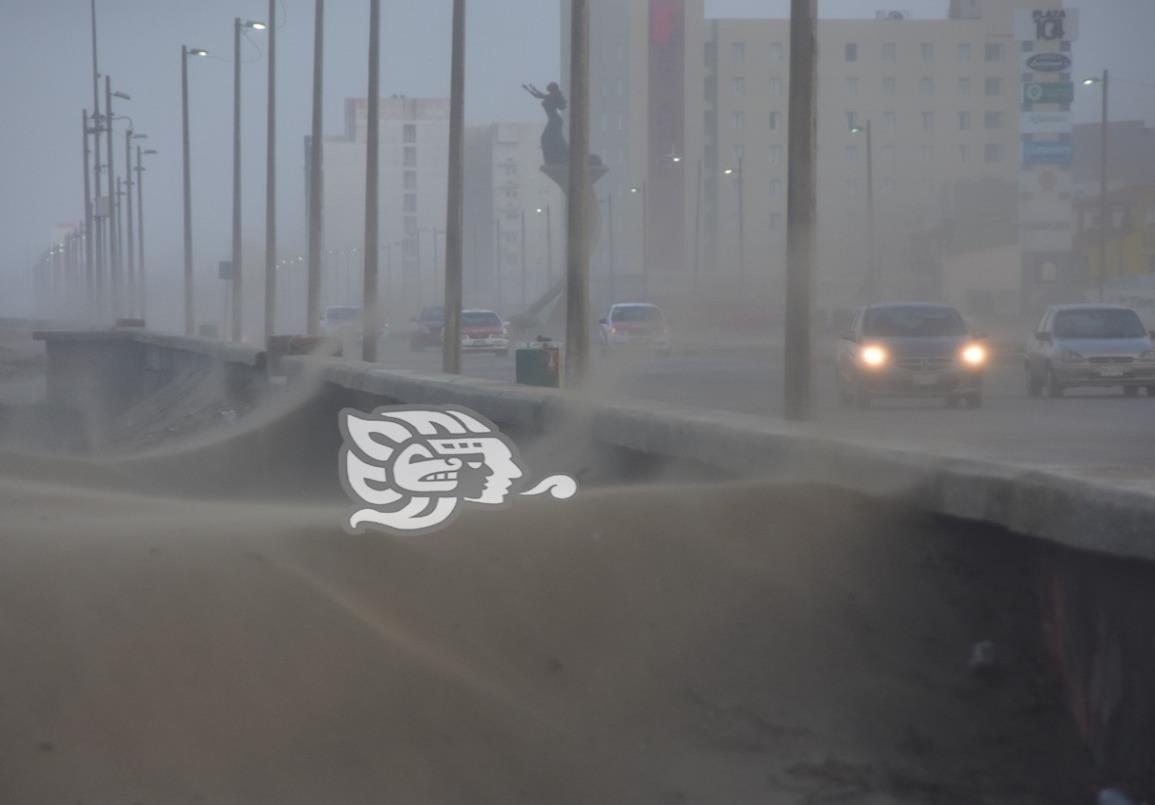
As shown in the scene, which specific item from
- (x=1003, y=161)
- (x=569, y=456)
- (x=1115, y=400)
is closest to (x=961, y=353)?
(x=1115, y=400)

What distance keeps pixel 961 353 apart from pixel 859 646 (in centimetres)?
2186

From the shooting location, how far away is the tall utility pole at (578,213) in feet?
83.8

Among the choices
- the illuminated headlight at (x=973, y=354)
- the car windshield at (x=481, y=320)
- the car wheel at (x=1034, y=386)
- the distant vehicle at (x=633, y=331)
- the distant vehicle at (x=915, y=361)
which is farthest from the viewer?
the car windshield at (x=481, y=320)

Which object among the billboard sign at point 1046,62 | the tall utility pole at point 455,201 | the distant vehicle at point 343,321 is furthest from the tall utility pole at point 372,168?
the billboard sign at point 1046,62

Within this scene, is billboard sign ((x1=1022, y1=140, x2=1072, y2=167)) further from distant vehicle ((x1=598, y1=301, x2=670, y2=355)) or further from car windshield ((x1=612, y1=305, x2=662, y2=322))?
distant vehicle ((x1=598, y1=301, x2=670, y2=355))

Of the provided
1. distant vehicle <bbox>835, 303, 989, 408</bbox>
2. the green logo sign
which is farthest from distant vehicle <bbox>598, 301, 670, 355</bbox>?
the green logo sign

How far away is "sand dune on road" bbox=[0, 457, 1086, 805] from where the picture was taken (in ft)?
21.5

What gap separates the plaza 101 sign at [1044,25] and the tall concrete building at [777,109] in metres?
38.2

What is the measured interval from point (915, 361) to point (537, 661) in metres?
21.8

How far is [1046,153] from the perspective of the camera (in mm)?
77375

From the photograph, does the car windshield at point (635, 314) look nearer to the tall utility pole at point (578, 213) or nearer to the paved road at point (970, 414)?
the paved road at point (970, 414)

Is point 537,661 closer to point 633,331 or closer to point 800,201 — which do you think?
point 800,201

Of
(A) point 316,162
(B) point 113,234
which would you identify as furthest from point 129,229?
(A) point 316,162

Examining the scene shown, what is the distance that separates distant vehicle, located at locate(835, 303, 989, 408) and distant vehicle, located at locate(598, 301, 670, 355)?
82.0ft
